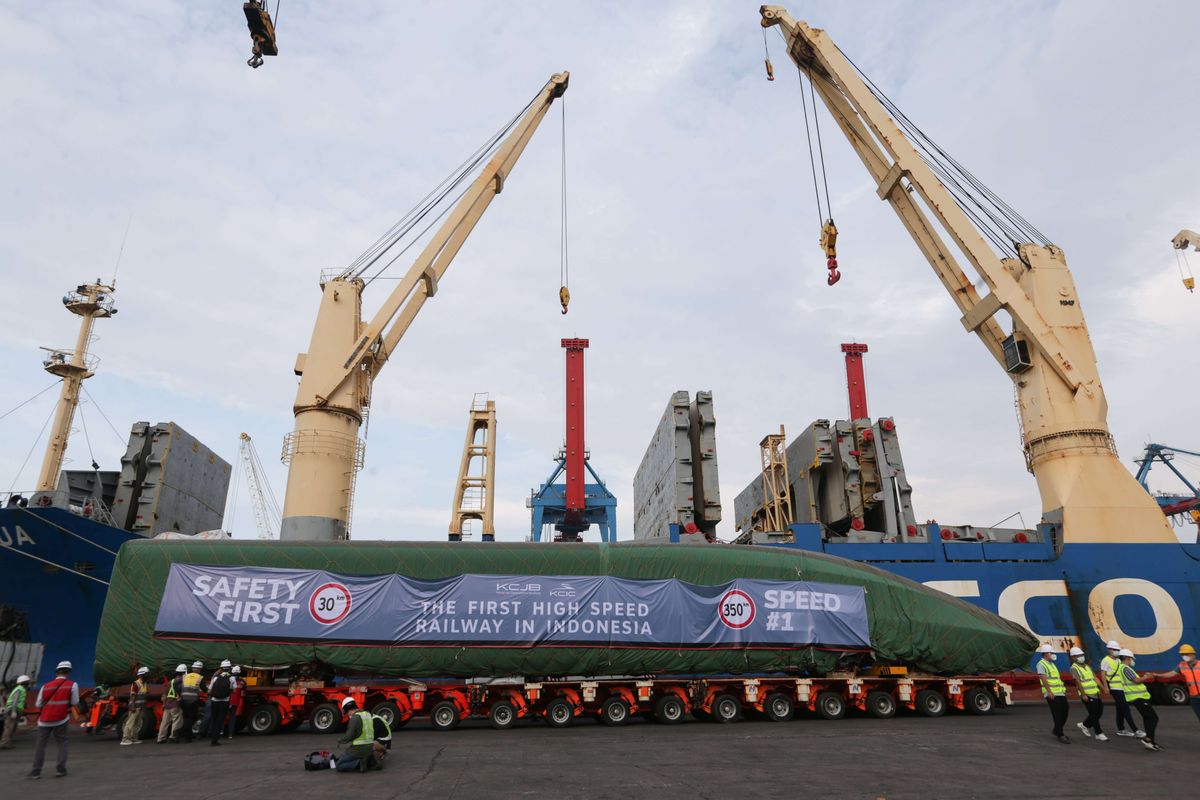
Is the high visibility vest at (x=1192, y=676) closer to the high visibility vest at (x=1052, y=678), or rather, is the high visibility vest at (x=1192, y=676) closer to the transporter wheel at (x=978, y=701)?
the high visibility vest at (x=1052, y=678)

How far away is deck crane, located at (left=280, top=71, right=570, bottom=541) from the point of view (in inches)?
998

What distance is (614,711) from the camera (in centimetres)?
1667

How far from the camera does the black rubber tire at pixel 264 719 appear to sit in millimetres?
16078

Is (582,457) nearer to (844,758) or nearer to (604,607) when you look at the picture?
(604,607)

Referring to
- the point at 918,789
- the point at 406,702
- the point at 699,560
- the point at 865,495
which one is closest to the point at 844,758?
the point at 918,789

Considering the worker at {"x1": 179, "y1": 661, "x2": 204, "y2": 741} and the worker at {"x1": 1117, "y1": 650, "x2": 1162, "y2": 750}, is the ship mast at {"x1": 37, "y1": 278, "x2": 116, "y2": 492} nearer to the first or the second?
the worker at {"x1": 179, "y1": 661, "x2": 204, "y2": 741}

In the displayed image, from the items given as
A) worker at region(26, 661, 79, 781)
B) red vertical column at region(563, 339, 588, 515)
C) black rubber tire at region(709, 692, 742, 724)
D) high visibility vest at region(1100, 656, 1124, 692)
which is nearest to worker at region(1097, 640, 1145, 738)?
high visibility vest at region(1100, 656, 1124, 692)

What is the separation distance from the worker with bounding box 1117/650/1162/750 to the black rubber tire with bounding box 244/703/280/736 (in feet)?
59.4

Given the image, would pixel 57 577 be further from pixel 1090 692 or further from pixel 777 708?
pixel 1090 692

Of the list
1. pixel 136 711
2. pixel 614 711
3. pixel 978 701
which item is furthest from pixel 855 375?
pixel 136 711

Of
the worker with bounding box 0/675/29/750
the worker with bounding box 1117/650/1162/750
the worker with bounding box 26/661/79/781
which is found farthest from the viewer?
the worker with bounding box 0/675/29/750

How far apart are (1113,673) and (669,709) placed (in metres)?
9.34

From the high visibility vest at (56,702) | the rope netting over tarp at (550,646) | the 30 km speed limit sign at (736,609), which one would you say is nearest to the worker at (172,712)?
the rope netting over tarp at (550,646)

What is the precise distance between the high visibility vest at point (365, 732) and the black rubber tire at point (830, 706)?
11275mm
